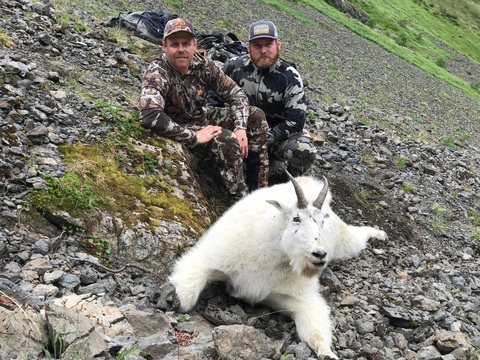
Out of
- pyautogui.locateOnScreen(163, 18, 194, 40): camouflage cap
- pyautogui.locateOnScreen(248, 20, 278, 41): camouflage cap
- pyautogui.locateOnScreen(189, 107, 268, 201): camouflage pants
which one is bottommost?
pyautogui.locateOnScreen(189, 107, 268, 201): camouflage pants

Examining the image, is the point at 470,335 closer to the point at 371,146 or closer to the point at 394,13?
the point at 371,146

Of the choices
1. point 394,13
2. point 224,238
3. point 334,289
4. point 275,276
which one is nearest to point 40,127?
point 224,238

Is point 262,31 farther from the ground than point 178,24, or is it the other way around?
point 262,31

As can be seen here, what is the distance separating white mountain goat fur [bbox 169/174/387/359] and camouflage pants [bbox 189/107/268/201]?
1.22 meters

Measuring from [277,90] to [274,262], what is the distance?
3.24m

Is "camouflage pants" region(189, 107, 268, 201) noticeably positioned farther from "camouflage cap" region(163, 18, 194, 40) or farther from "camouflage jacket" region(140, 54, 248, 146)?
"camouflage cap" region(163, 18, 194, 40)

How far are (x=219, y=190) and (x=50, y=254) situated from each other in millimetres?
2922

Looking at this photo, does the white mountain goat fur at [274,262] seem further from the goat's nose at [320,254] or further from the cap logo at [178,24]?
the cap logo at [178,24]

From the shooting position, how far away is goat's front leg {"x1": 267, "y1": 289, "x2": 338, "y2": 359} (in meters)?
4.20

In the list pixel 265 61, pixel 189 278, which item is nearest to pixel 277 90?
pixel 265 61

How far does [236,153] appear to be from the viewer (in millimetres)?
6141

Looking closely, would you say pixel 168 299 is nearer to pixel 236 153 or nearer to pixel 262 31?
pixel 236 153

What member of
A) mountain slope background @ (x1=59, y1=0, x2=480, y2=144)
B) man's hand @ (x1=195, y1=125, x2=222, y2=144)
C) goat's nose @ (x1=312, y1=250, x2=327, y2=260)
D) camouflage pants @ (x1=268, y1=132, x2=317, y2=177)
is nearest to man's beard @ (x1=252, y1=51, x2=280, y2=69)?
camouflage pants @ (x1=268, y1=132, x2=317, y2=177)

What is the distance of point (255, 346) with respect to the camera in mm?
3557
